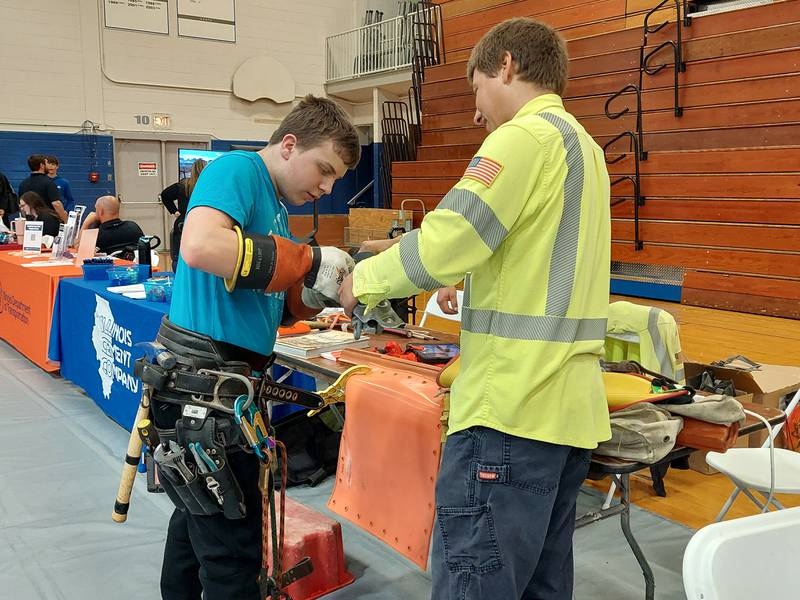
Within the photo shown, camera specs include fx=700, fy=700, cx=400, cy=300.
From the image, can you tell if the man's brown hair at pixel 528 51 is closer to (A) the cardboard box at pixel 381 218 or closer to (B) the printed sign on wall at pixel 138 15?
(A) the cardboard box at pixel 381 218

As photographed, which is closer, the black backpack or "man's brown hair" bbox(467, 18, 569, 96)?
"man's brown hair" bbox(467, 18, 569, 96)

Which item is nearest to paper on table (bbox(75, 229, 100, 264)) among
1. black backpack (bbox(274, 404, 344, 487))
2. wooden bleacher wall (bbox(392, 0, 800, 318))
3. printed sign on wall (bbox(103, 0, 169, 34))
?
black backpack (bbox(274, 404, 344, 487))

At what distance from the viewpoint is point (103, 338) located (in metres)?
3.88

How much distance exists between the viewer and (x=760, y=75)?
6953mm

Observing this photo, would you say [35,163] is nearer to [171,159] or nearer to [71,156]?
[71,156]

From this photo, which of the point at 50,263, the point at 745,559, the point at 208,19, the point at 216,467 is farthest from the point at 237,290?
the point at 208,19

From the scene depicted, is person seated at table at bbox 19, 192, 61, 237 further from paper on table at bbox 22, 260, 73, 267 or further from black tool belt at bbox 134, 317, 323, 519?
black tool belt at bbox 134, 317, 323, 519

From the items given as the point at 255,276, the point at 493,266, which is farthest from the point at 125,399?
the point at 493,266

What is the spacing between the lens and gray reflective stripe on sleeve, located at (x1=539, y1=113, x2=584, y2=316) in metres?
1.22

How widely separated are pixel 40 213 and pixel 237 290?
669 cm

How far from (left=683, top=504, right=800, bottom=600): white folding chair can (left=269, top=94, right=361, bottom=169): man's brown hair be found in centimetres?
99

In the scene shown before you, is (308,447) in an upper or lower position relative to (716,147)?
lower

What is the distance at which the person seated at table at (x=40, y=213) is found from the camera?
705 centimetres

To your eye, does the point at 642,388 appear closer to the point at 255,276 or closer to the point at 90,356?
the point at 255,276
